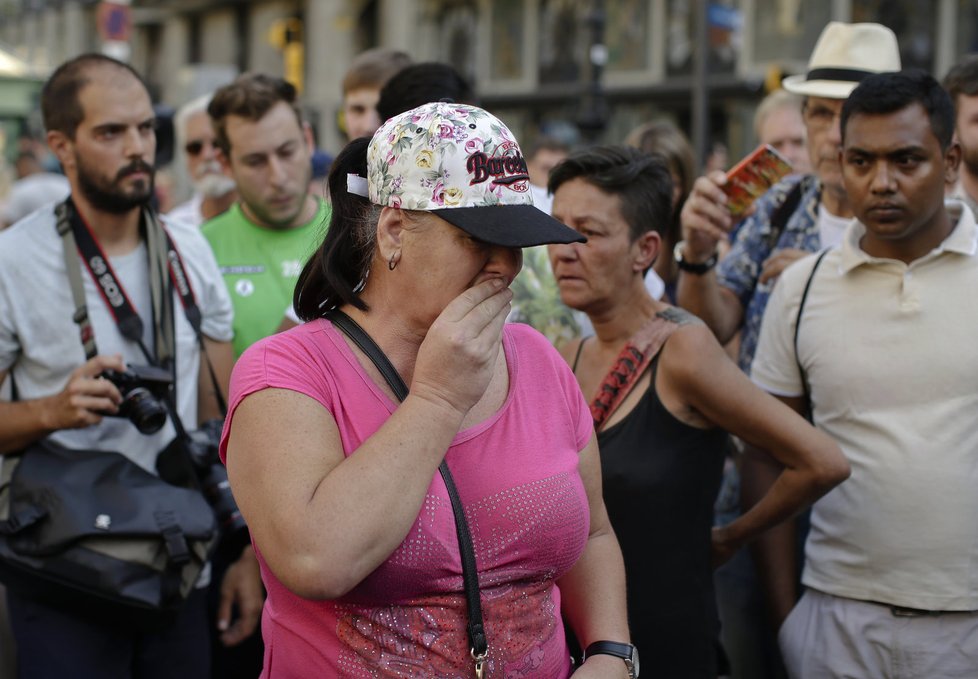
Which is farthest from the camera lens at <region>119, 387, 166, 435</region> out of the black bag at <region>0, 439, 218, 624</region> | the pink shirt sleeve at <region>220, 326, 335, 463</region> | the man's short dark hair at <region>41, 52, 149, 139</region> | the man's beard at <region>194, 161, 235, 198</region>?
the man's beard at <region>194, 161, 235, 198</region>

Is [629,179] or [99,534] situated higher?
[629,179]

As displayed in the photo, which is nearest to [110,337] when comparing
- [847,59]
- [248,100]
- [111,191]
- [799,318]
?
[111,191]

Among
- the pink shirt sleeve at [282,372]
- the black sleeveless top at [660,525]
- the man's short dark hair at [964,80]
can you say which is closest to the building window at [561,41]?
the man's short dark hair at [964,80]

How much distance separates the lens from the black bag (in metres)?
3.46

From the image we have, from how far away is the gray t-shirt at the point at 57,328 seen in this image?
12.1 ft

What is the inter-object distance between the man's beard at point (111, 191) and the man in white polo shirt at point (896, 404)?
2.25 metres

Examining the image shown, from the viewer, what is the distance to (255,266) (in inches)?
Result: 190

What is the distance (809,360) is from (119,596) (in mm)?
2212

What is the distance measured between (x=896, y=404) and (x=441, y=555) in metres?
1.74

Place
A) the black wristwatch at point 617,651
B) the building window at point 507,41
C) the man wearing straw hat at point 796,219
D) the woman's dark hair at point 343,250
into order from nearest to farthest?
the woman's dark hair at point 343,250, the black wristwatch at point 617,651, the man wearing straw hat at point 796,219, the building window at point 507,41

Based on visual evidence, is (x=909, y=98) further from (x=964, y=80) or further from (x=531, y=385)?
(x=531, y=385)

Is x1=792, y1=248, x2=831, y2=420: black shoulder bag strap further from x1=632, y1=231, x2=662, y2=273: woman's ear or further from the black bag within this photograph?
the black bag

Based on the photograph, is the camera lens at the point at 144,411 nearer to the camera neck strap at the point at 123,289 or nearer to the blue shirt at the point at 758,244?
the camera neck strap at the point at 123,289

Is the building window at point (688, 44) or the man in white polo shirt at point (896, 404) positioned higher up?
the building window at point (688, 44)
